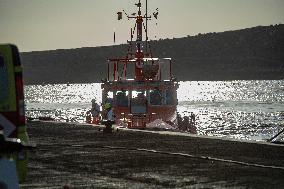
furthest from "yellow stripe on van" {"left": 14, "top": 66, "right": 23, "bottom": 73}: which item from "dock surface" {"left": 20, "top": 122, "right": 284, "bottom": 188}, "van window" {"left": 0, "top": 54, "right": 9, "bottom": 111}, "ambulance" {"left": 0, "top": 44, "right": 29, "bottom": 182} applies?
"dock surface" {"left": 20, "top": 122, "right": 284, "bottom": 188}

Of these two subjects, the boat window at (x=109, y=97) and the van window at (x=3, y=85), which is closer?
the van window at (x=3, y=85)

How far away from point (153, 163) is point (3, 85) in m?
4.93

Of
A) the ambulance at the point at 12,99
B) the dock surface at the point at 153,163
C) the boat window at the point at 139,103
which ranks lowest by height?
the dock surface at the point at 153,163

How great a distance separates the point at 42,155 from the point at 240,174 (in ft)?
17.8

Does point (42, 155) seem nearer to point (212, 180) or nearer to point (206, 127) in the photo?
point (212, 180)

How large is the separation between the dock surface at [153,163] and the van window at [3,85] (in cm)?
182

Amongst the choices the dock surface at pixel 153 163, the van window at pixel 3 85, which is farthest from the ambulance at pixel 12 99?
the dock surface at pixel 153 163

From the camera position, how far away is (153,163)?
1259 centimetres

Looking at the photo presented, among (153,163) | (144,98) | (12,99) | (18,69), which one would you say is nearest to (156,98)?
(144,98)

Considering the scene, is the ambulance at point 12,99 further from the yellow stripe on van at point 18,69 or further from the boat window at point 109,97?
the boat window at point 109,97

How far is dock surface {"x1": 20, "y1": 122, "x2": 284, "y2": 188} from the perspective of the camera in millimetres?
10102

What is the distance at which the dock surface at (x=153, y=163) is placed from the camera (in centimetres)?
1010

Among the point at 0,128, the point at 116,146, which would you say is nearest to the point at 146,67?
the point at 116,146

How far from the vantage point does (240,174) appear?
35.7 ft
